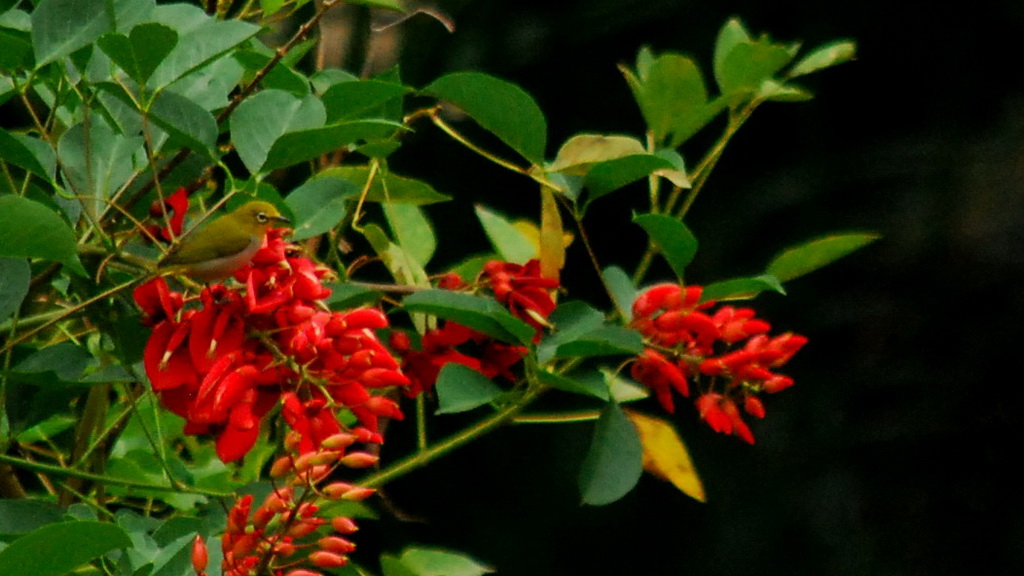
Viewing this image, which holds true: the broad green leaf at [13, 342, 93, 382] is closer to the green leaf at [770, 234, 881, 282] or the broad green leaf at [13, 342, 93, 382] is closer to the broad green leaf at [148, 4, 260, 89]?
the broad green leaf at [148, 4, 260, 89]

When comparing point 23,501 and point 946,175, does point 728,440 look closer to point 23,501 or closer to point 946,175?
point 946,175

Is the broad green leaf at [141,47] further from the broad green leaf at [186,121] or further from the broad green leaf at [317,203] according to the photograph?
the broad green leaf at [317,203]

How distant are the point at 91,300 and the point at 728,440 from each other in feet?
4.42

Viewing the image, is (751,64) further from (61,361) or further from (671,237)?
(61,361)

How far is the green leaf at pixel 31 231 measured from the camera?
686 mm

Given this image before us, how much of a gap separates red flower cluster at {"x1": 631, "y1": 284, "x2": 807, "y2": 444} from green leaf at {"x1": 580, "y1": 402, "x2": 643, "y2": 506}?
30 millimetres

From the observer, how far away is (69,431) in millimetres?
1241

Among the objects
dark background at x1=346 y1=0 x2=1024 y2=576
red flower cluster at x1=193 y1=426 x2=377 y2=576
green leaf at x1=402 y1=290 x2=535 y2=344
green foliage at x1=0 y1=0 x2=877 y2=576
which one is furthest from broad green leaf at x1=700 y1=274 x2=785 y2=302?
dark background at x1=346 y1=0 x2=1024 y2=576

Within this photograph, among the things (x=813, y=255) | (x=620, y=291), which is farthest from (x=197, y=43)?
(x=813, y=255)

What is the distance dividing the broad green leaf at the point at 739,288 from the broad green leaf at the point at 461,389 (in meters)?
0.12

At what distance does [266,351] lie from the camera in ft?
2.49

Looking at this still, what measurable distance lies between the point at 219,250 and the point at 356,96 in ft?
0.43

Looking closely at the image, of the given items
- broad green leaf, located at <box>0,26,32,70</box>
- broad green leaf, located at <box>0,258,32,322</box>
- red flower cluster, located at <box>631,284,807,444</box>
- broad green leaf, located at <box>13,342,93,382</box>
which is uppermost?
broad green leaf, located at <box>0,26,32,70</box>

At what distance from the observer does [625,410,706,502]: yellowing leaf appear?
3.16 feet
